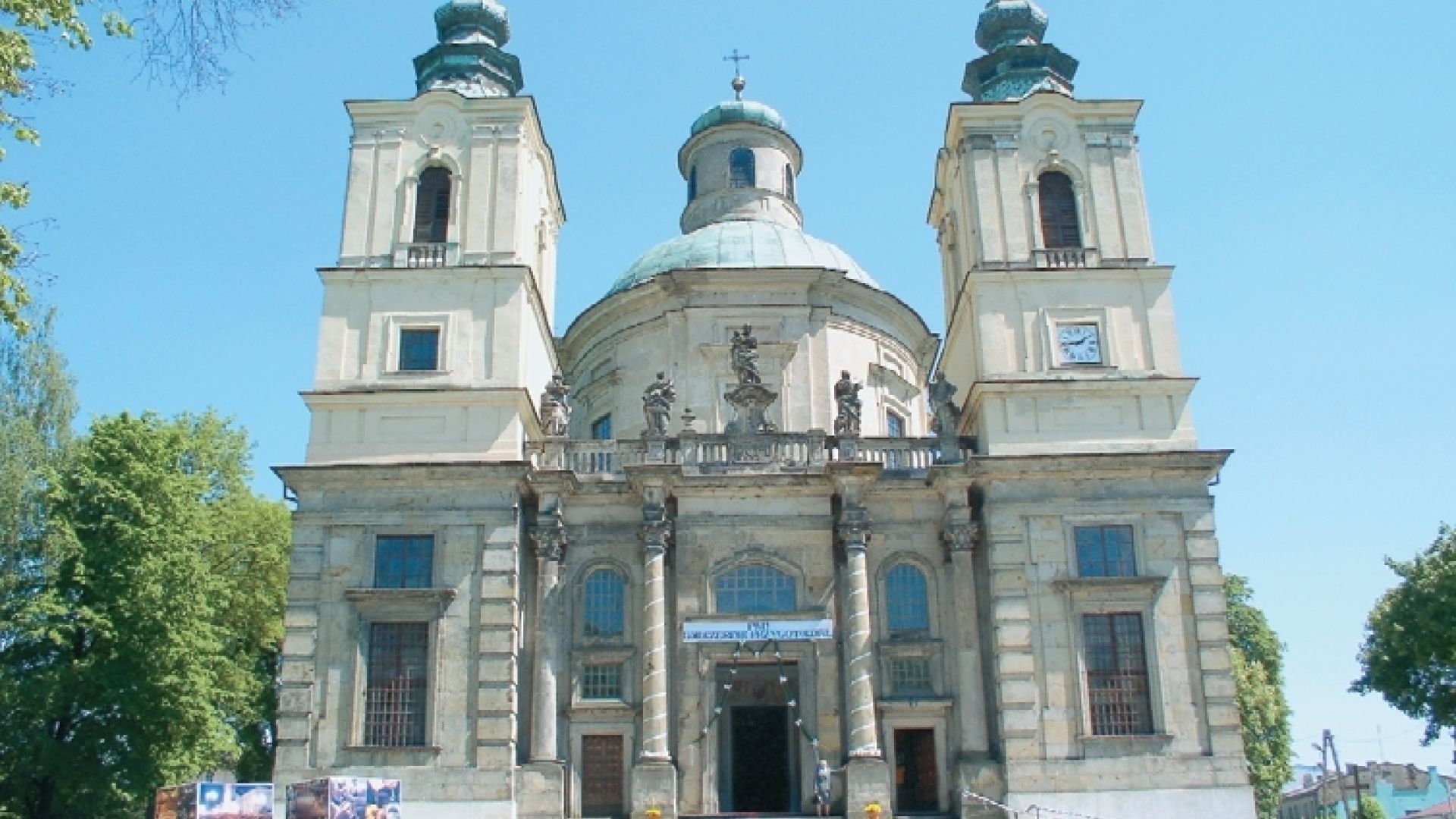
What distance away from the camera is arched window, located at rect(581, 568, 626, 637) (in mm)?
26391

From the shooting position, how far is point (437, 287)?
2775 cm

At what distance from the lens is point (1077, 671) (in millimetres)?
24578

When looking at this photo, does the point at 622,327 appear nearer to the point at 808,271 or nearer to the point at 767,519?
the point at 808,271

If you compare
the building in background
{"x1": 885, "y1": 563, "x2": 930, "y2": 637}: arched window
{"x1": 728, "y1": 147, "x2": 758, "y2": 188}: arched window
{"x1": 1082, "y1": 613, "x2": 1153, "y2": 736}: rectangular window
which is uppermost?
{"x1": 728, "y1": 147, "x2": 758, "y2": 188}: arched window

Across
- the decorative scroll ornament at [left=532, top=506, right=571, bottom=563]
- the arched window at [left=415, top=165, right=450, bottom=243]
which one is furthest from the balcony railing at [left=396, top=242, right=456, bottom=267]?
the decorative scroll ornament at [left=532, top=506, right=571, bottom=563]

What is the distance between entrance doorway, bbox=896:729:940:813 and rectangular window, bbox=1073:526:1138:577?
15.2 feet

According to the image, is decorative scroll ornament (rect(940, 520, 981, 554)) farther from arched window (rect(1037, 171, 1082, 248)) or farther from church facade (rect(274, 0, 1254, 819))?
arched window (rect(1037, 171, 1082, 248))

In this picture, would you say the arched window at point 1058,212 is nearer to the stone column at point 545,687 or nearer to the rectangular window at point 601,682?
the stone column at point 545,687

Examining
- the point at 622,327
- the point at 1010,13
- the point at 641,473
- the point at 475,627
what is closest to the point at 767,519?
the point at 641,473

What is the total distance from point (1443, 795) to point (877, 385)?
61.1 m

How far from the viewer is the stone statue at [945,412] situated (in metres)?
27.2

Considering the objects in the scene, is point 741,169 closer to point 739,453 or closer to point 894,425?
point 894,425

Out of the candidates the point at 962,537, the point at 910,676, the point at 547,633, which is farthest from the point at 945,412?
the point at 547,633

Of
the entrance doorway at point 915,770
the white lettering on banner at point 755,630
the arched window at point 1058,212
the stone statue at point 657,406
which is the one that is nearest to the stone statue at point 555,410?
the stone statue at point 657,406
